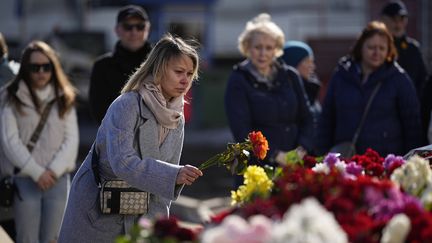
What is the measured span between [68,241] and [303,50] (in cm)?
376

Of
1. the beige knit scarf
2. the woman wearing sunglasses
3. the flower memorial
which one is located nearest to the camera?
the flower memorial

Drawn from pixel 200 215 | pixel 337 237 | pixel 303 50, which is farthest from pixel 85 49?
pixel 337 237

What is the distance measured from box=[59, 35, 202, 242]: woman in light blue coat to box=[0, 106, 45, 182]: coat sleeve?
1.94 meters

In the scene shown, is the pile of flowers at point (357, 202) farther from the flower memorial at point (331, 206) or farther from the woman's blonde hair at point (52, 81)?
the woman's blonde hair at point (52, 81)

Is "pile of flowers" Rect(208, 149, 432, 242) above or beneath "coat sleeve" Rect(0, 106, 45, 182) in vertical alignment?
above

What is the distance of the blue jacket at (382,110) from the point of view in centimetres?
764

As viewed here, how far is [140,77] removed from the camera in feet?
17.5

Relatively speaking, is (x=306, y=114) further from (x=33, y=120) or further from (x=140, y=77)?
(x=140, y=77)

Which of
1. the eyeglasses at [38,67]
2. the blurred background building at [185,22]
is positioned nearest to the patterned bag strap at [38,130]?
the eyeglasses at [38,67]

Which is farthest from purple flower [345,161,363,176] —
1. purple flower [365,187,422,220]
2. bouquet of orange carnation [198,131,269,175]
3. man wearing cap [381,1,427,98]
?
man wearing cap [381,1,427,98]

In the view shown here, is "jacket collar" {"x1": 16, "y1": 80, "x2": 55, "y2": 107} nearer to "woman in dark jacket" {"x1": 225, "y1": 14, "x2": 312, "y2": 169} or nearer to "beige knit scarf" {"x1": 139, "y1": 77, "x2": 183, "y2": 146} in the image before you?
"woman in dark jacket" {"x1": 225, "y1": 14, "x2": 312, "y2": 169}

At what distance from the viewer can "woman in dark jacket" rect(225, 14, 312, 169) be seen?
24.6 ft

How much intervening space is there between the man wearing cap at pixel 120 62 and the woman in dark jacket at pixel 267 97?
0.71m

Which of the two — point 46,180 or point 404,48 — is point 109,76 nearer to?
point 46,180
